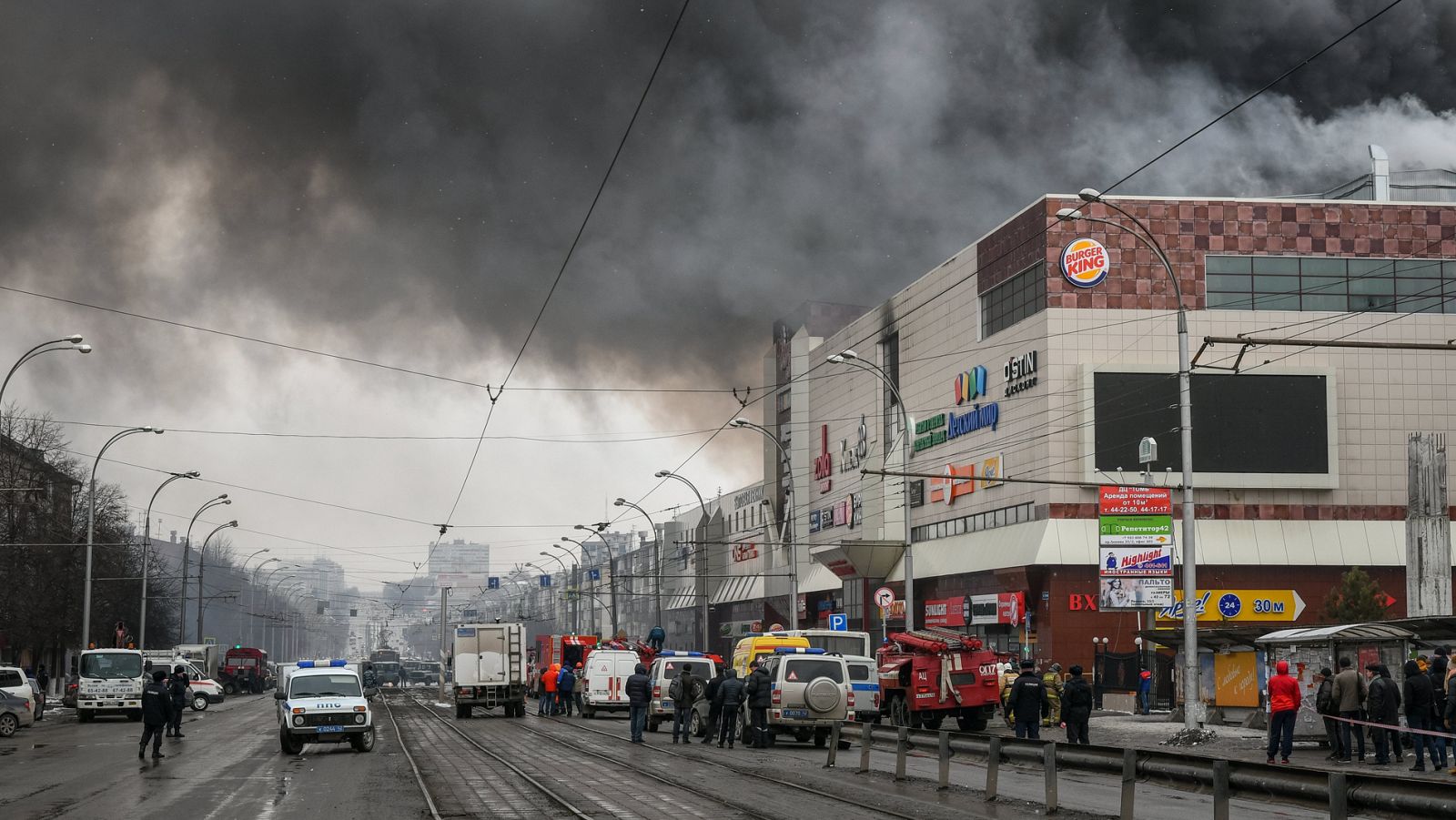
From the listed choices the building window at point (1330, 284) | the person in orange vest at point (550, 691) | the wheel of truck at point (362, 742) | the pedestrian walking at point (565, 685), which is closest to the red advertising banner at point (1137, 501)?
the pedestrian walking at point (565, 685)

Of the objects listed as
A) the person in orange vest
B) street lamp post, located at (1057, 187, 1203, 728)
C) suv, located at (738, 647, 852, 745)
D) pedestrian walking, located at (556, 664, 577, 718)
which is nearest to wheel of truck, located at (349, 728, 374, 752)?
suv, located at (738, 647, 852, 745)

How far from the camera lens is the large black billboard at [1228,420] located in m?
59.1

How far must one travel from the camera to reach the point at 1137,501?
39.2 meters

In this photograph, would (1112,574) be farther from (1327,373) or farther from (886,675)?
(1327,373)

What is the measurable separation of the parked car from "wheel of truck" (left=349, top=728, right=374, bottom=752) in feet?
50.1

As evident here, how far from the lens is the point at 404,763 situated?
25438 millimetres

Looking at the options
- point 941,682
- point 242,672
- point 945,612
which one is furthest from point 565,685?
point 242,672

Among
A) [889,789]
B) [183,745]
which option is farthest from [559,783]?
[183,745]

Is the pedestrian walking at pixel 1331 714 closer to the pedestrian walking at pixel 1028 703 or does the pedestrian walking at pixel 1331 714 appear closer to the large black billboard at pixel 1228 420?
the pedestrian walking at pixel 1028 703

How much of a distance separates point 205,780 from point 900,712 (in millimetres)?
19167

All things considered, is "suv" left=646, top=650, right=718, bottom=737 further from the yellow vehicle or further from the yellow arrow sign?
the yellow arrow sign

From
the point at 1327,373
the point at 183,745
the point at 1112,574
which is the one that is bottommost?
the point at 183,745

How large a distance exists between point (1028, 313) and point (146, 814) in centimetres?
5004

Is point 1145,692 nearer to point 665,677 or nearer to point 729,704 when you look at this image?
point 665,677
